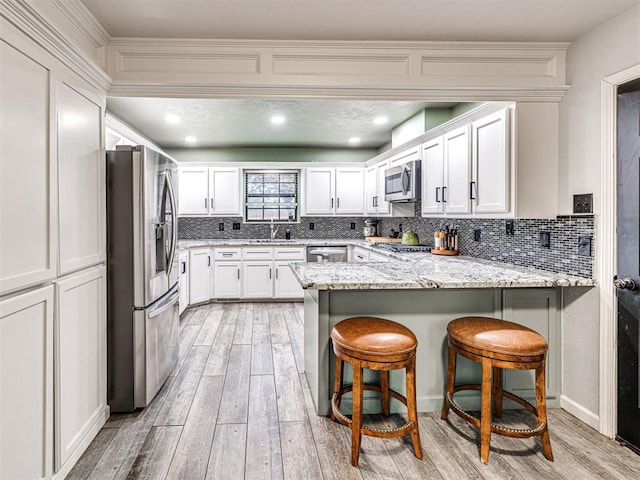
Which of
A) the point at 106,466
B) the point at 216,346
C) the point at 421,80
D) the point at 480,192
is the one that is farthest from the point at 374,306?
the point at 216,346

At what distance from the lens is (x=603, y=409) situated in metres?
2.24

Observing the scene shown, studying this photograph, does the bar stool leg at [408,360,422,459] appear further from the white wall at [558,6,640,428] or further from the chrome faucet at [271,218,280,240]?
the chrome faucet at [271,218,280,240]

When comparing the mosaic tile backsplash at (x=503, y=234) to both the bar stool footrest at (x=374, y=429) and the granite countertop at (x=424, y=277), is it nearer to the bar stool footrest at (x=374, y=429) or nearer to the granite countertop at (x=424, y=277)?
the granite countertop at (x=424, y=277)

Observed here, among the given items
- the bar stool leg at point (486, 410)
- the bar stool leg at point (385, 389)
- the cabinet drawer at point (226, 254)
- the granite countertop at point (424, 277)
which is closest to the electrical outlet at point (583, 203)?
the granite countertop at point (424, 277)

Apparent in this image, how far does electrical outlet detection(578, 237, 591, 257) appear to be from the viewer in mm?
2328

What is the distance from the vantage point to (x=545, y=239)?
8.86 feet

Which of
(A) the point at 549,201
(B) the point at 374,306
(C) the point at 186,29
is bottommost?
(B) the point at 374,306

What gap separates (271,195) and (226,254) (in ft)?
4.27

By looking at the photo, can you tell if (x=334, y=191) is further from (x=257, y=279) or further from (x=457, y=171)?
(x=457, y=171)

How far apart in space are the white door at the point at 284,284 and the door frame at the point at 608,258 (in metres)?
4.01

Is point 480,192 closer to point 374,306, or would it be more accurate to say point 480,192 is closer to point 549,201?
point 549,201

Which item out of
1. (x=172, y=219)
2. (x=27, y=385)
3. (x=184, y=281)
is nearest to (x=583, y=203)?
(x=172, y=219)

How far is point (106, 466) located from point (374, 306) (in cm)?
166

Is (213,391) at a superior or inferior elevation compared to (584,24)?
inferior
